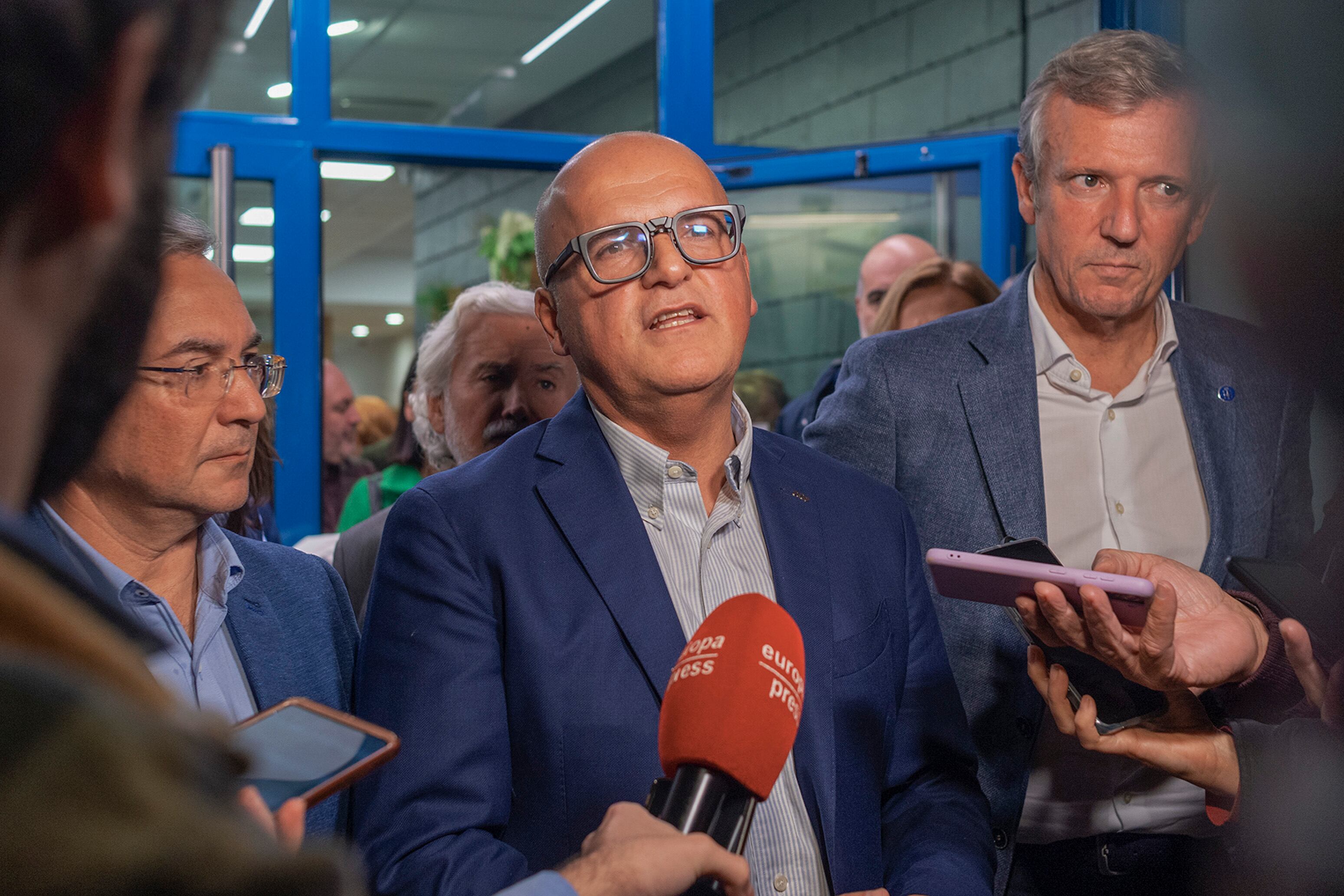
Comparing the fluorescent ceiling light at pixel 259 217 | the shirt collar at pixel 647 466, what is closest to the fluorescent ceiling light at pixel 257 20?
the fluorescent ceiling light at pixel 259 217

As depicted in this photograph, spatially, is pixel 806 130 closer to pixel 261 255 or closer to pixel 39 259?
pixel 261 255

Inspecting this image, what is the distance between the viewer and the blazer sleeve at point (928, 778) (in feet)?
5.16

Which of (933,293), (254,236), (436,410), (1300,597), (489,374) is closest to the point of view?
(1300,597)

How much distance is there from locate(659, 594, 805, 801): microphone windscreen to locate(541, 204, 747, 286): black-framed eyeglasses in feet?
2.17

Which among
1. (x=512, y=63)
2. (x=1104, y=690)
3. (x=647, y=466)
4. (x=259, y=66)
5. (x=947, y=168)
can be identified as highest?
(x=512, y=63)

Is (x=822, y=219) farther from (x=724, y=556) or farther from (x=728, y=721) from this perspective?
(x=728, y=721)

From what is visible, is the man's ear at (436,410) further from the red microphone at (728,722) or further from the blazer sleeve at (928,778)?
the red microphone at (728,722)

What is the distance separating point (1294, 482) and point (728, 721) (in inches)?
61.0

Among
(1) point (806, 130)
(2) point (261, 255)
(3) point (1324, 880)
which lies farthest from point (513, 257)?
(3) point (1324, 880)

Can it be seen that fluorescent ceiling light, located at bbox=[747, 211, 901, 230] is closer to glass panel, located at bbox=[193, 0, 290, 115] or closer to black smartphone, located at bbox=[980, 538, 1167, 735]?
glass panel, located at bbox=[193, 0, 290, 115]

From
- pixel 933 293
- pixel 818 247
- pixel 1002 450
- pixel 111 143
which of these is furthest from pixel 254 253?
pixel 111 143

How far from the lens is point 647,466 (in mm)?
Answer: 1690

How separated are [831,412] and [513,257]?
3.16m

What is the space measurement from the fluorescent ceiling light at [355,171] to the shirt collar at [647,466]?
10.8 ft
